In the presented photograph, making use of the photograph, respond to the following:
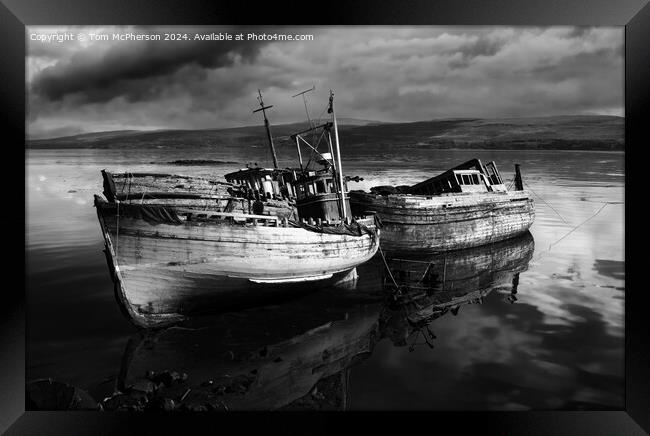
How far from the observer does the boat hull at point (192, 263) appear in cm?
659

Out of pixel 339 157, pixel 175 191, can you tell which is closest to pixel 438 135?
pixel 339 157

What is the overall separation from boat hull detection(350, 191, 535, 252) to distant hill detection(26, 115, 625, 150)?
9.49ft

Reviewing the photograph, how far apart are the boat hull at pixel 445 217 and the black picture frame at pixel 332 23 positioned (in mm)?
4678

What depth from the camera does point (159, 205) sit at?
21.7ft

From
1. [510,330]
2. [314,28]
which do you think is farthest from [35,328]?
[510,330]

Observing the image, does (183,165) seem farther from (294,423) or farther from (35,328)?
(294,423)

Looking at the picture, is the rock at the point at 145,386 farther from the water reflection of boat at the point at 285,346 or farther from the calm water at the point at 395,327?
the calm water at the point at 395,327

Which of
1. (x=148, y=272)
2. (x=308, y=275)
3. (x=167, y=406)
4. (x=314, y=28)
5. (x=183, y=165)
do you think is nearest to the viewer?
(x=167, y=406)

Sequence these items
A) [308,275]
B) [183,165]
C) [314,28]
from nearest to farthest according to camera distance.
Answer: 1. [314,28]
2. [183,165]
3. [308,275]

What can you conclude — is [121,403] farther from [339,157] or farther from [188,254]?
[339,157]

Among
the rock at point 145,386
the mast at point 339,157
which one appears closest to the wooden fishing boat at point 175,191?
the mast at point 339,157

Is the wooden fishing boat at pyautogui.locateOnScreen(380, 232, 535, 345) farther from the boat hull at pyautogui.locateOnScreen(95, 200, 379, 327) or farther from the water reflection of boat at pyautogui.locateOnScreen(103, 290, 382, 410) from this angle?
the boat hull at pyautogui.locateOnScreen(95, 200, 379, 327)

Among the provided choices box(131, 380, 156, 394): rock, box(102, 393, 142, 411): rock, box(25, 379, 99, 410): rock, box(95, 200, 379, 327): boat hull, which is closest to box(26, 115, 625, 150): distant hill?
box(95, 200, 379, 327): boat hull

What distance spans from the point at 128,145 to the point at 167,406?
4.38 metres
